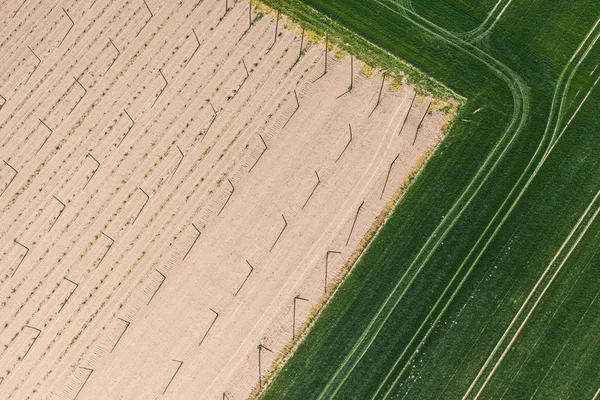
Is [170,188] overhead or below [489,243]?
below

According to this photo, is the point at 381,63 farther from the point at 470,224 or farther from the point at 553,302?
the point at 553,302

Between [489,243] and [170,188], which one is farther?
A: [170,188]

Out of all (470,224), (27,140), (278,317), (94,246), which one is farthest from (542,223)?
(27,140)

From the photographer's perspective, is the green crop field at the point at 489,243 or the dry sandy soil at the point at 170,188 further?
the dry sandy soil at the point at 170,188

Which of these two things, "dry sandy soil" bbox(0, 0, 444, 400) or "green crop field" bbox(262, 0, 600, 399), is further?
"dry sandy soil" bbox(0, 0, 444, 400)
